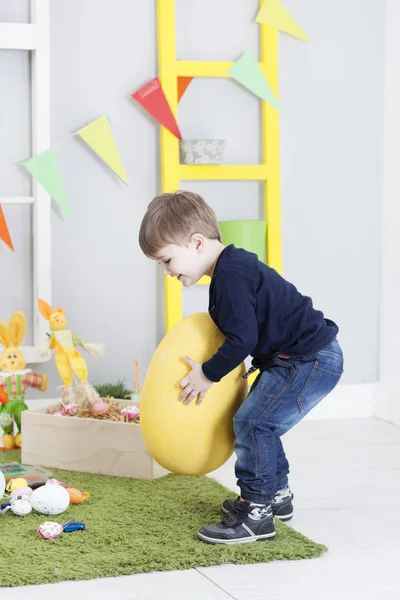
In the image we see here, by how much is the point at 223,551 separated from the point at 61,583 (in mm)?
326

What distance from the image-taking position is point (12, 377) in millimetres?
2650

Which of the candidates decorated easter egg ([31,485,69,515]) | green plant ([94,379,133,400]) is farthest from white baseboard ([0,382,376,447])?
decorated easter egg ([31,485,69,515])

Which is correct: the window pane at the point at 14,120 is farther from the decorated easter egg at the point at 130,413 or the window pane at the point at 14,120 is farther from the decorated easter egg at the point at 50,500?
the decorated easter egg at the point at 50,500

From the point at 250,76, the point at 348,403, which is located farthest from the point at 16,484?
the point at 250,76

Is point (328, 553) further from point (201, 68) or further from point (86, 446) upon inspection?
point (201, 68)

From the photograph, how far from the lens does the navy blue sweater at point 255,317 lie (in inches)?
71.7

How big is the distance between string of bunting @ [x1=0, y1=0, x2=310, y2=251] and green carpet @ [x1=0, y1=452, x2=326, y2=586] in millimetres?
985

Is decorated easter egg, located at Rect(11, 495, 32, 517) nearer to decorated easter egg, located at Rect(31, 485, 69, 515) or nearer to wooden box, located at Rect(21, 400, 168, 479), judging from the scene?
decorated easter egg, located at Rect(31, 485, 69, 515)

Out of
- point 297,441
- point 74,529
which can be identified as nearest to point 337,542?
point 74,529

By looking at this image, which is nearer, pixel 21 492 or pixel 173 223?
pixel 173 223

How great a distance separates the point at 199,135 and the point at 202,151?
0.43 feet

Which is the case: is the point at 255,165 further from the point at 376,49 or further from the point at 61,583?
the point at 61,583

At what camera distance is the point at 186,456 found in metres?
1.88

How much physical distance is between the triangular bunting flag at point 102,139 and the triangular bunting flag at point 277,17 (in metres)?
0.63
